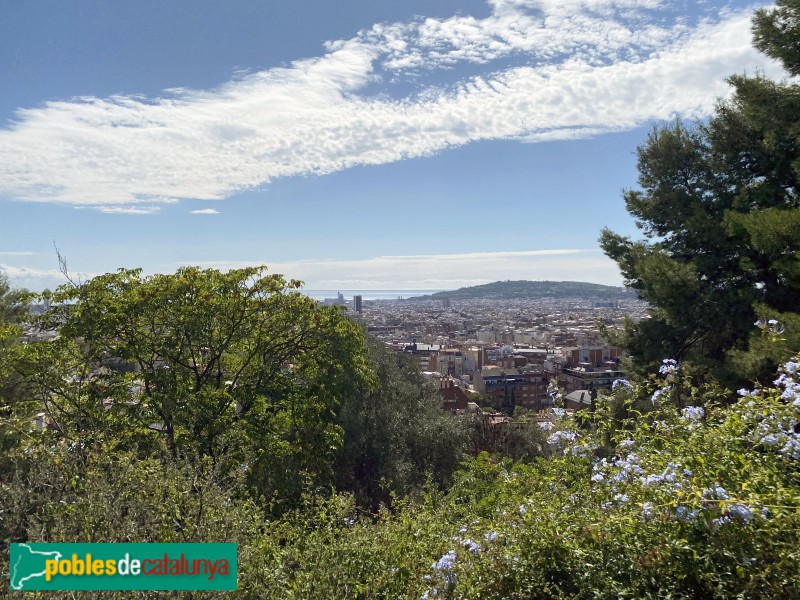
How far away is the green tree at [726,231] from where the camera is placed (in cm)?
709

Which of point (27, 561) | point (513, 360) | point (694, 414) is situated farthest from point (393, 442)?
point (513, 360)

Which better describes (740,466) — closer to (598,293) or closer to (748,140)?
(748,140)

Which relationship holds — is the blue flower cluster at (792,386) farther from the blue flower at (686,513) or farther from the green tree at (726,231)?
the green tree at (726,231)

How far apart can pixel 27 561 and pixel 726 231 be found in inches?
401

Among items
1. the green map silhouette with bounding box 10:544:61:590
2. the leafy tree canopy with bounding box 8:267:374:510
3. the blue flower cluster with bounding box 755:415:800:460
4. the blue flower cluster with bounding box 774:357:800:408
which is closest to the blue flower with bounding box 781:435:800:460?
the blue flower cluster with bounding box 755:415:800:460

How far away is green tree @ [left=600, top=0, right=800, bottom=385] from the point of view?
23.3ft

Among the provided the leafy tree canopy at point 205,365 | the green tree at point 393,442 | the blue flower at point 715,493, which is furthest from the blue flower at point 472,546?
the green tree at point 393,442

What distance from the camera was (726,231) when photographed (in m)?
8.89

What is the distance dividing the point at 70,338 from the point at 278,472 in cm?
373

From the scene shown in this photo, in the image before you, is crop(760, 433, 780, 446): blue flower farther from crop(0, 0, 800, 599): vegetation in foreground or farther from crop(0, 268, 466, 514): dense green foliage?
crop(0, 268, 466, 514): dense green foliage

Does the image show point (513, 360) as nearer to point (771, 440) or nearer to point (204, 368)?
point (204, 368)

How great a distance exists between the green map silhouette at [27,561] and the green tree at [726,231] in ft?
22.8

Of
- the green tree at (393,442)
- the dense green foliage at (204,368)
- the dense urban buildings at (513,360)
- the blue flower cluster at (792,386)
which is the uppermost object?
the blue flower cluster at (792,386)

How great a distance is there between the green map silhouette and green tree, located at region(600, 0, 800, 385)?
6.96 meters
